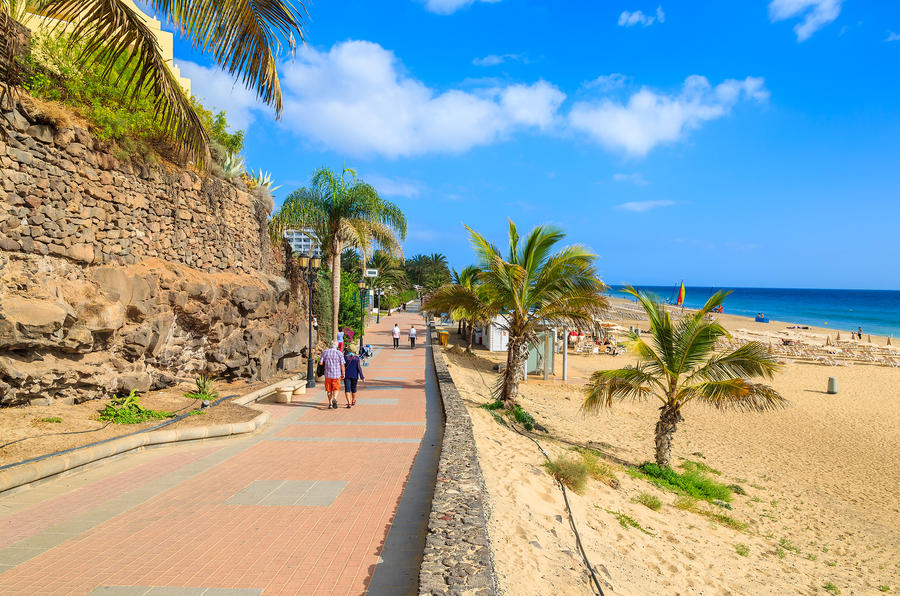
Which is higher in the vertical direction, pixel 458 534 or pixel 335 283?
pixel 335 283

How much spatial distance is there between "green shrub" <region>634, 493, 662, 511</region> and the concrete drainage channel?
6708 millimetres

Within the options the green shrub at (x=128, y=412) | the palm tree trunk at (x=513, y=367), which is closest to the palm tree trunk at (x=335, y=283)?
the palm tree trunk at (x=513, y=367)

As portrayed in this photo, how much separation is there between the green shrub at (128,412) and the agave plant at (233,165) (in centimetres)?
868

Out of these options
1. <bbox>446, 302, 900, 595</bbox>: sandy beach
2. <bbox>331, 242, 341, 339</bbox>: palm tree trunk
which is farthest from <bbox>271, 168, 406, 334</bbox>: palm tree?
<bbox>446, 302, 900, 595</bbox>: sandy beach

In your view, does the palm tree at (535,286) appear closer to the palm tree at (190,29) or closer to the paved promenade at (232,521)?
the paved promenade at (232,521)

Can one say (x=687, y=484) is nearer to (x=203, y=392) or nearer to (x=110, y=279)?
(x=203, y=392)

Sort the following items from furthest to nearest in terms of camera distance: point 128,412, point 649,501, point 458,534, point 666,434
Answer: point 666,434 → point 128,412 → point 649,501 → point 458,534

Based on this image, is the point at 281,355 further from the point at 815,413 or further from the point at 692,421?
the point at 815,413

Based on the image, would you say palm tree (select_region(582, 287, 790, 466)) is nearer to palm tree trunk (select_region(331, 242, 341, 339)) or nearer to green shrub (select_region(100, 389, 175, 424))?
green shrub (select_region(100, 389, 175, 424))

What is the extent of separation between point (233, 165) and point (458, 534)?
15.2 meters

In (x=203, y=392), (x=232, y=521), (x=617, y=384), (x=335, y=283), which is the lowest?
(x=232, y=521)

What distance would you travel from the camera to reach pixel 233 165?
52.5 feet

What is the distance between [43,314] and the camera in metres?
7.92

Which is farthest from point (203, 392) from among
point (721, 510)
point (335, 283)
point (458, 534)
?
point (721, 510)
